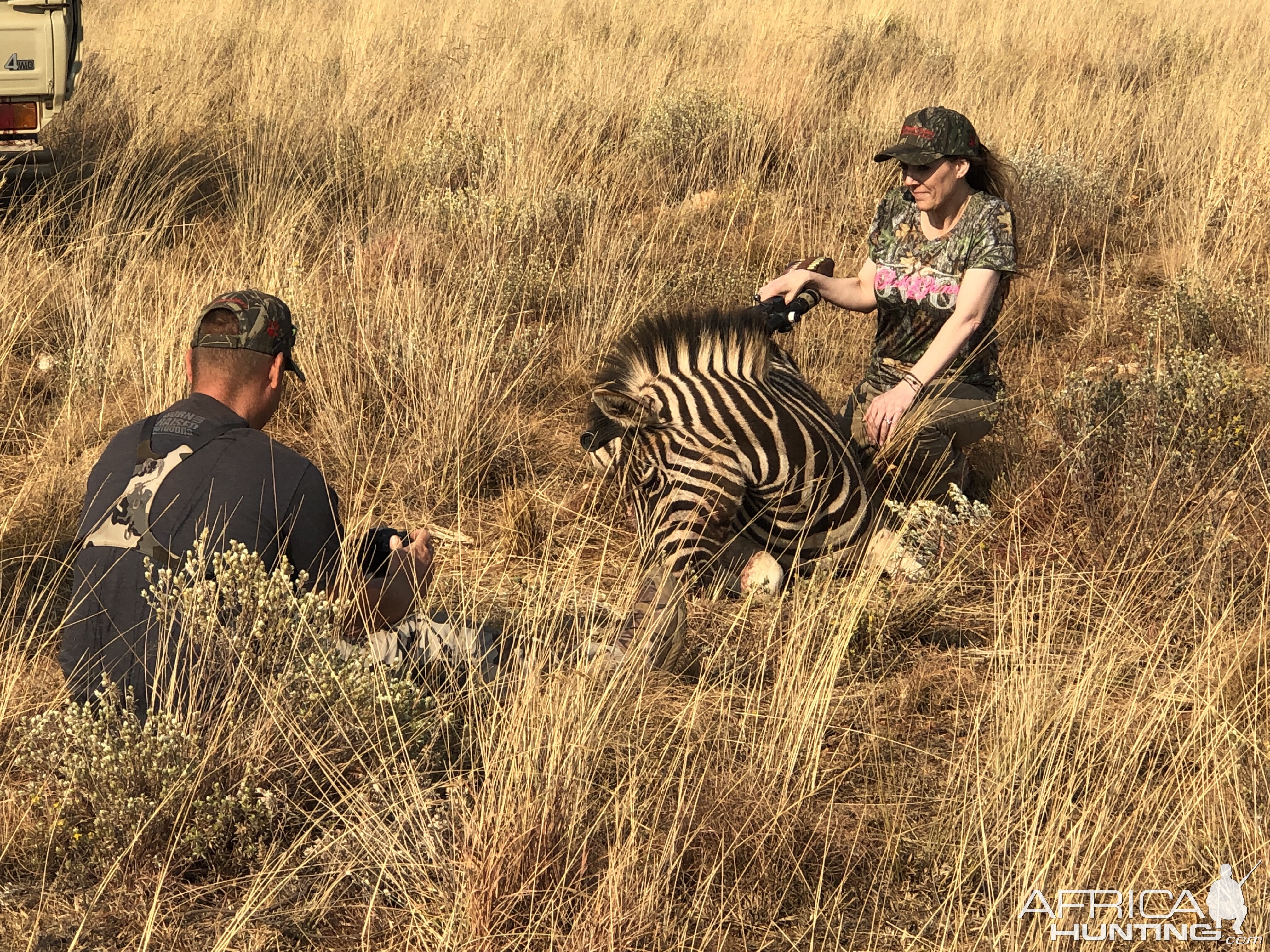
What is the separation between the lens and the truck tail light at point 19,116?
5.72 meters

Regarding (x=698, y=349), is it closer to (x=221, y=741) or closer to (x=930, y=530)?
(x=930, y=530)

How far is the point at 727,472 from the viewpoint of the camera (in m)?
3.89

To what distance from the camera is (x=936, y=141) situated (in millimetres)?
4523

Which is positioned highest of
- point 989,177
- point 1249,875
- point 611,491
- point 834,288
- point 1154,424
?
point 989,177

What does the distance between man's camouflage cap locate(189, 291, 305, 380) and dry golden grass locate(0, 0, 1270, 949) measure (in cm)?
79

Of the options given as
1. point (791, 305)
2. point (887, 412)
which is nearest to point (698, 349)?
point (791, 305)

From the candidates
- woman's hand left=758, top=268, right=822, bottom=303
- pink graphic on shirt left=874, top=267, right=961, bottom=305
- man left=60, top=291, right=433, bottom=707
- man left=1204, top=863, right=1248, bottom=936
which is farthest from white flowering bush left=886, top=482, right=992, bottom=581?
man left=60, top=291, right=433, bottom=707

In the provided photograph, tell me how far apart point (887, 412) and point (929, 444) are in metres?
0.27

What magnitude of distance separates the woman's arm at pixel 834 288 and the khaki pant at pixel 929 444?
0.53 metres

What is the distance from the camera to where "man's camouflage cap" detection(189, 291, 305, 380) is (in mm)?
2963

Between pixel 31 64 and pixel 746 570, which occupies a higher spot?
pixel 31 64

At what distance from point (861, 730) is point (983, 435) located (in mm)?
1862

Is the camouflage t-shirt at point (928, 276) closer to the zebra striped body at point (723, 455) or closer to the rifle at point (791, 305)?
the rifle at point (791, 305)

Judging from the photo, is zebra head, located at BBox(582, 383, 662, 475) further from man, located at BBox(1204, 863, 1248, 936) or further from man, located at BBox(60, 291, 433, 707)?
man, located at BBox(1204, 863, 1248, 936)
